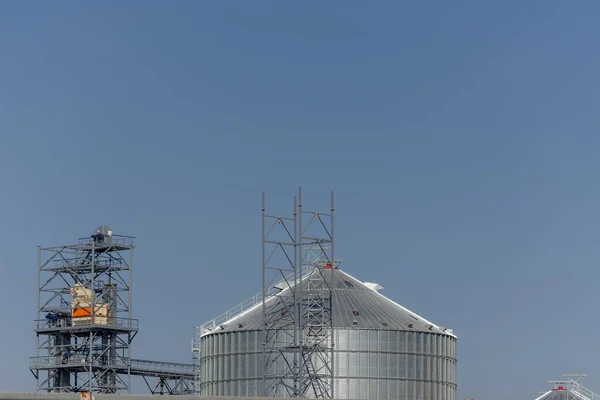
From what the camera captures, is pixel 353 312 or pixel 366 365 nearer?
pixel 366 365

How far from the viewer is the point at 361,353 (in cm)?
11431

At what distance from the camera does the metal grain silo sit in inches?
4478

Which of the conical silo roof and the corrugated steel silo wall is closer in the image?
the corrugated steel silo wall

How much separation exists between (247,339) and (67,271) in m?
21.7

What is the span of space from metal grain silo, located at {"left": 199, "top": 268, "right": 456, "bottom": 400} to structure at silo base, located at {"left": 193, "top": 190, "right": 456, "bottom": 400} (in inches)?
3.4

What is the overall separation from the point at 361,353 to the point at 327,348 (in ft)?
29.3

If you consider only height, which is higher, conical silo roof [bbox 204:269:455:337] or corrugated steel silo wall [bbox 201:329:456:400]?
conical silo roof [bbox 204:269:455:337]

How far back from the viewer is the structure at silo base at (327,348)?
109 m

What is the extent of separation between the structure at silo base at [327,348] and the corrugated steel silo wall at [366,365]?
9 centimetres

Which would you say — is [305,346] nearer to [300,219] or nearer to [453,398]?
[300,219]

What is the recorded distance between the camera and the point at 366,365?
114 metres

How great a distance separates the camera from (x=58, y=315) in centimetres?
12688

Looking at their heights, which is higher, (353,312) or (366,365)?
(353,312)

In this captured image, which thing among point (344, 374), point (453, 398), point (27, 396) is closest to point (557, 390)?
point (453, 398)
